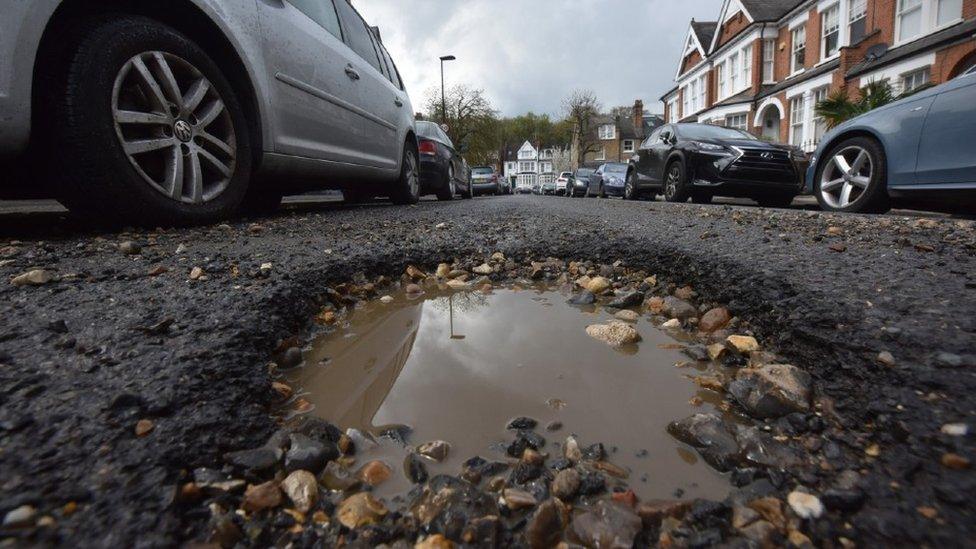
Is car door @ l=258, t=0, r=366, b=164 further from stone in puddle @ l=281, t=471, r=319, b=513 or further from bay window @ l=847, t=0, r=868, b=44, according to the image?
bay window @ l=847, t=0, r=868, b=44

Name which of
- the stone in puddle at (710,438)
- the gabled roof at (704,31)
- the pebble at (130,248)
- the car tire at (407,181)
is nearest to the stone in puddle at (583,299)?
the stone in puddle at (710,438)

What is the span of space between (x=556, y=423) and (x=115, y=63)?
2.87m

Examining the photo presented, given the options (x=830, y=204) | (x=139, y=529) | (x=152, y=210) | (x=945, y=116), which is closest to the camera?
(x=139, y=529)

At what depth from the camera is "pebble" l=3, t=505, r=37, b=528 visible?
733mm

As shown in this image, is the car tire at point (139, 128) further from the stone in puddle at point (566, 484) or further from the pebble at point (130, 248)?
the stone in puddle at point (566, 484)

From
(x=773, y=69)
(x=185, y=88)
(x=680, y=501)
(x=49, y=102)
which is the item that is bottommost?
(x=680, y=501)

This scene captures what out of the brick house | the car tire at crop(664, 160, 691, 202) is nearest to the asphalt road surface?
the car tire at crop(664, 160, 691, 202)

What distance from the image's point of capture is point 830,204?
599 centimetres

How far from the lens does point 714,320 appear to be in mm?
1895

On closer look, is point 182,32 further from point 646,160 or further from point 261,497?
point 646,160

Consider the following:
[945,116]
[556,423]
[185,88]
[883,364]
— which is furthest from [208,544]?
[945,116]

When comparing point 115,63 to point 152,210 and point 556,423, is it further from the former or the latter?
point 556,423

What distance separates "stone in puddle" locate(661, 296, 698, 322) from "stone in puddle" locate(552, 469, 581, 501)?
1.19 meters

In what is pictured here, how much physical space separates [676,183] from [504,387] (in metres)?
8.74
